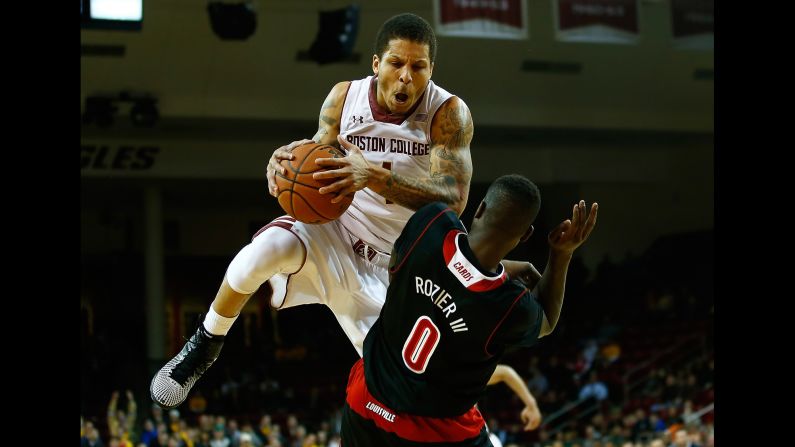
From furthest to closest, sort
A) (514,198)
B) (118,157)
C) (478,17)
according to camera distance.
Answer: (118,157)
(478,17)
(514,198)

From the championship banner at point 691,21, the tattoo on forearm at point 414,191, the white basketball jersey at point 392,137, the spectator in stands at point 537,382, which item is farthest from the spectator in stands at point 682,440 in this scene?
the tattoo on forearm at point 414,191

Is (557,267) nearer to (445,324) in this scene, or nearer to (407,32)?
(445,324)

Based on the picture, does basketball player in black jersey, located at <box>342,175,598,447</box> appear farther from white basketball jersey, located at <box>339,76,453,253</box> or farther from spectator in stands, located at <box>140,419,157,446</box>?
spectator in stands, located at <box>140,419,157,446</box>

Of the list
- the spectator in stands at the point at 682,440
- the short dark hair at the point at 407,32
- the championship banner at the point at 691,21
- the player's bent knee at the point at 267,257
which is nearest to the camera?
the short dark hair at the point at 407,32

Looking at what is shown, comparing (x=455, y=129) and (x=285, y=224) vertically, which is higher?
(x=455, y=129)

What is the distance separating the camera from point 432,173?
394cm

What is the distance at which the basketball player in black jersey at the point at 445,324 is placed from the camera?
339 centimetres

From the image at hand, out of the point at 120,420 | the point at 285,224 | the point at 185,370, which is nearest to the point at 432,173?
the point at 285,224

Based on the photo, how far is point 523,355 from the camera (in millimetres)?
16625

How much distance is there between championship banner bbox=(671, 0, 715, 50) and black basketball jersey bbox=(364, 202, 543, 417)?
41.3 feet

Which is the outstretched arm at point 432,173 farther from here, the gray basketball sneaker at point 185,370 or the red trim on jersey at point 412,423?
the gray basketball sneaker at point 185,370

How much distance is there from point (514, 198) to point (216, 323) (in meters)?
1.59

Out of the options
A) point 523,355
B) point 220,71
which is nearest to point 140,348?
point 220,71

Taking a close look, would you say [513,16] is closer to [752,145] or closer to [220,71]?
[220,71]
